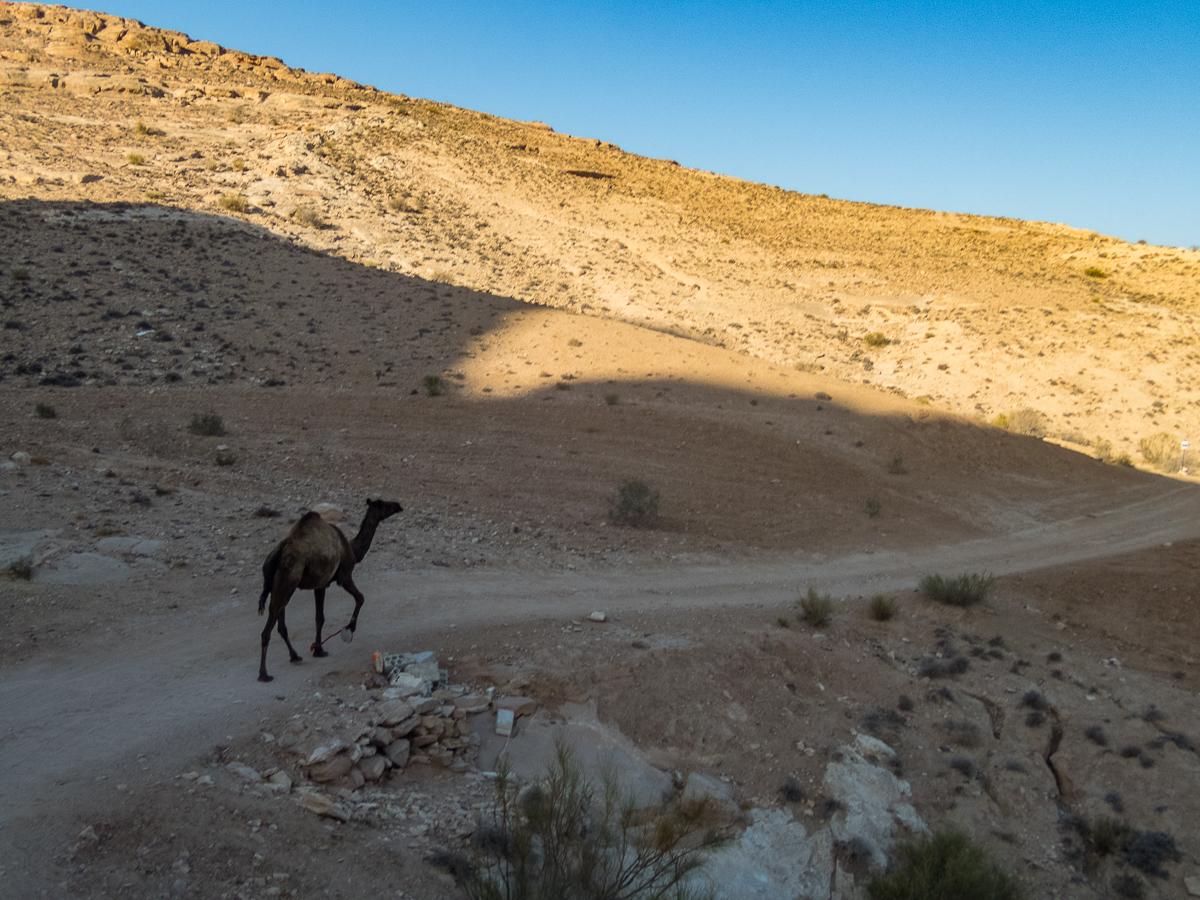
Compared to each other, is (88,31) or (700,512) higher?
(88,31)

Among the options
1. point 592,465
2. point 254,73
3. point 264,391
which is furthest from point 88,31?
point 592,465

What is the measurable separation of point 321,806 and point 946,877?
17.8 ft

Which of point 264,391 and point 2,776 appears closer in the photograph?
point 2,776

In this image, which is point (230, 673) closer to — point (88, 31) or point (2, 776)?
point (2, 776)

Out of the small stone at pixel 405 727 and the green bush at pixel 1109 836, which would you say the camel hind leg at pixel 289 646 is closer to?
the small stone at pixel 405 727

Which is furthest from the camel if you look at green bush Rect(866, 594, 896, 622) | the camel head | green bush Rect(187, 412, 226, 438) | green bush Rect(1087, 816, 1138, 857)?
green bush Rect(187, 412, 226, 438)

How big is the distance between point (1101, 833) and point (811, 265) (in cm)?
4480

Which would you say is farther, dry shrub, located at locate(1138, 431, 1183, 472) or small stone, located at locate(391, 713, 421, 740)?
dry shrub, located at locate(1138, 431, 1183, 472)

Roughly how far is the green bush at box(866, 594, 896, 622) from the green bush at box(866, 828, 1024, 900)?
578 cm

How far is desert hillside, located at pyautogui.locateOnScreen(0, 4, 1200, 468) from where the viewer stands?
35.7 meters

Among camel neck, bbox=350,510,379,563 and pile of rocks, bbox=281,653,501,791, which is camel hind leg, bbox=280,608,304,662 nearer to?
pile of rocks, bbox=281,653,501,791

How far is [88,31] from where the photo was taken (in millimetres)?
61438

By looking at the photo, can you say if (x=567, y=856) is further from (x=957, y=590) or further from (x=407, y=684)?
(x=957, y=590)

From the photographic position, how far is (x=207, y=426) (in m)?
17.7
